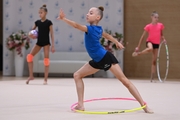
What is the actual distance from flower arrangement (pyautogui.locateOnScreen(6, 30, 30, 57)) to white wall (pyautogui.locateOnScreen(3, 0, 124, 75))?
0.45m

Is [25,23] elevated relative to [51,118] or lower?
elevated

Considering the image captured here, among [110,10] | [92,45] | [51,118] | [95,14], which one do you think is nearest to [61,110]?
[51,118]

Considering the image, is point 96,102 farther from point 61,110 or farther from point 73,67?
point 73,67

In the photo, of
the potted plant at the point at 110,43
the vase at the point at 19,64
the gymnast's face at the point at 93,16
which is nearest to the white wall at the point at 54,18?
the vase at the point at 19,64

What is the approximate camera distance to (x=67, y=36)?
39.7 feet

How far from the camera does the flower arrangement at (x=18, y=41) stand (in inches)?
449

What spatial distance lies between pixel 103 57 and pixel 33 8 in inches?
325

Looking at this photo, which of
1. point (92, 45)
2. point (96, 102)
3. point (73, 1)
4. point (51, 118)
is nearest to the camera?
point (51, 118)

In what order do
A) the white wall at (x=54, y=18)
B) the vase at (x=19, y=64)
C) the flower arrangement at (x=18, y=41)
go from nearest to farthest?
the flower arrangement at (x=18, y=41)
the vase at (x=19, y=64)
the white wall at (x=54, y=18)

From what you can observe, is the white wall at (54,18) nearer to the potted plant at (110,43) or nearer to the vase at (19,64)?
the vase at (19,64)

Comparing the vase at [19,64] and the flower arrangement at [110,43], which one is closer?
the flower arrangement at [110,43]

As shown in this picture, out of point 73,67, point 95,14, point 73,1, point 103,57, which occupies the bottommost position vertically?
point 73,67

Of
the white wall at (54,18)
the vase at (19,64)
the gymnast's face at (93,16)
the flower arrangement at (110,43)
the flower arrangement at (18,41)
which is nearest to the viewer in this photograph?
the gymnast's face at (93,16)

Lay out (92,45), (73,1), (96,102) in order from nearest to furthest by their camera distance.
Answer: (92,45) → (96,102) → (73,1)
